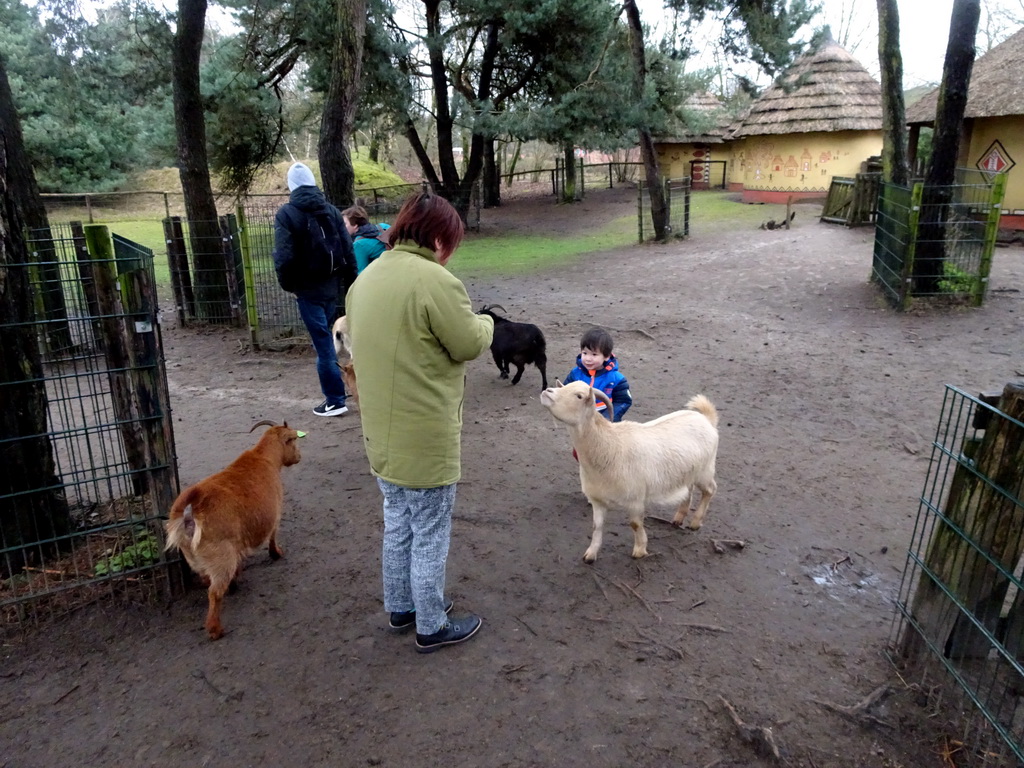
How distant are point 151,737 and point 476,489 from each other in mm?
2619

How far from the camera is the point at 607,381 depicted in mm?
4441

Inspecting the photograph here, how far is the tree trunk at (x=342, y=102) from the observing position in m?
9.52

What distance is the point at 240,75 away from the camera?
15.8 m

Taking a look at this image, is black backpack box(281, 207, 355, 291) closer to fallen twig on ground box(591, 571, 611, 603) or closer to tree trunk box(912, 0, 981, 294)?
fallen twig on ground box(591, 571, 611, 603)

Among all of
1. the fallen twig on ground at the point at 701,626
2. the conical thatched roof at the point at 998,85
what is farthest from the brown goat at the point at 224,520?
the conical thatched roof at the point at 998,85

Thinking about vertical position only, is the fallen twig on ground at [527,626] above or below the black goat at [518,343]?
below

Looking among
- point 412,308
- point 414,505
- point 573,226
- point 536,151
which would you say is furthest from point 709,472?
point 536,151

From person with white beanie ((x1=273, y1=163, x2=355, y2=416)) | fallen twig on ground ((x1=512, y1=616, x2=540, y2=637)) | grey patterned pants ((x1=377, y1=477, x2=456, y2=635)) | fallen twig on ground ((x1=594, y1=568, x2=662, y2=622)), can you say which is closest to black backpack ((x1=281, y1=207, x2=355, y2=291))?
person with white beanie ((x1=273, y1=163, x2=355, y2=416))

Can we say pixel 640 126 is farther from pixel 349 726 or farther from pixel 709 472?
pixel 349 726

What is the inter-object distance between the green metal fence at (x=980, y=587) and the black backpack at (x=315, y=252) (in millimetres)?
5010

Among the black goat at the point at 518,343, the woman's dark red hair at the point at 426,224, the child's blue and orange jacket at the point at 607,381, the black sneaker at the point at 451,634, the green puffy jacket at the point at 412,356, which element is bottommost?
the black sneaker at the point at 451,634

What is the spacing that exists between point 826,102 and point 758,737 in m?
24.0

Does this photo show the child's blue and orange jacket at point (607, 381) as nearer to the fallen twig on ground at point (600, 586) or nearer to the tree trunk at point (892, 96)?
the fallen twig on ground at point (600, 586)

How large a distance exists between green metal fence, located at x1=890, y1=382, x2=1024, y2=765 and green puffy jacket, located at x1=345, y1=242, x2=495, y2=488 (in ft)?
6.31
